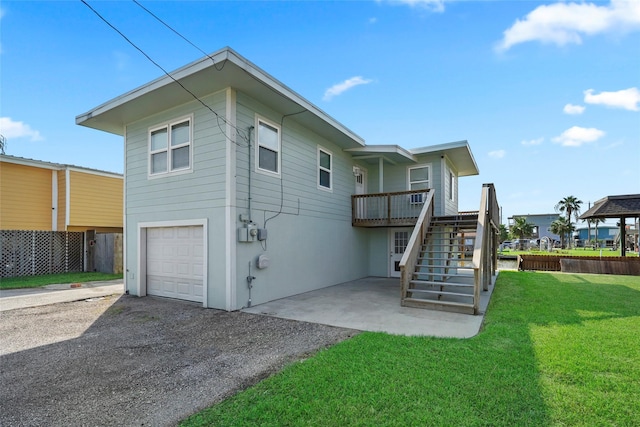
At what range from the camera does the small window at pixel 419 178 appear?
11.5 metres

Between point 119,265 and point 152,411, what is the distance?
39.8ft

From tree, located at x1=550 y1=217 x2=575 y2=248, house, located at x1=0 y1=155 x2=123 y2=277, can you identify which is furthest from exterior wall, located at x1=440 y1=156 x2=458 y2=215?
tree, located at x1=550 y1=217 x2=575 y2=248

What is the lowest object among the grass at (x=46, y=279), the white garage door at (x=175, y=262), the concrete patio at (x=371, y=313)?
the grass at (x=46, y=279)

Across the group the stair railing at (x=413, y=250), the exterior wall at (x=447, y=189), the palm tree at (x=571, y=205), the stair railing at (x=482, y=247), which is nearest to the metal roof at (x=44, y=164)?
the stair railing at (x=413, y=250)

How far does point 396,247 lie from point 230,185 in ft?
23.8

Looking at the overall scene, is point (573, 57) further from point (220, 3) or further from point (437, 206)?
point (220, 3)

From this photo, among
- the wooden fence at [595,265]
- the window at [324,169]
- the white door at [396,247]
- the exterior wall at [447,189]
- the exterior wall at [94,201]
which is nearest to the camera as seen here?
the window at [324,169]

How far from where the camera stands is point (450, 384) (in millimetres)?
3139

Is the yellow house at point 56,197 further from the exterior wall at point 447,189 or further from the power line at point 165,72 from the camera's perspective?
the exterior wall at point 447,189

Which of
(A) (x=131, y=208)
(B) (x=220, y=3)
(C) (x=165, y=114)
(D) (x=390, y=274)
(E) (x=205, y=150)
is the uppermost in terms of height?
(B) (x=220, y=3)

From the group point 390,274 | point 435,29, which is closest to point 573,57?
point 435,29

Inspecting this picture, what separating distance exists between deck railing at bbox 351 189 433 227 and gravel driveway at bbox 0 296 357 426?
19.0ft

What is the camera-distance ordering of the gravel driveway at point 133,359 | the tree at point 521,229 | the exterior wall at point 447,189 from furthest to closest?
1. the tree at point 521,229
2. the exterior wall at point 447,189
3. the gravel driveway at point 133,359

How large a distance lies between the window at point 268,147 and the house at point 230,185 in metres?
0.03
